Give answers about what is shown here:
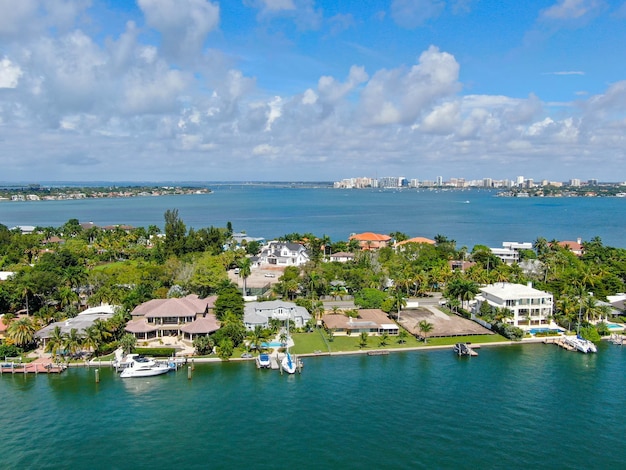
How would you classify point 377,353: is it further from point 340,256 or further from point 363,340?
point 340,256

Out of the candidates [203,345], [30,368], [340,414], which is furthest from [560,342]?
[30,368]

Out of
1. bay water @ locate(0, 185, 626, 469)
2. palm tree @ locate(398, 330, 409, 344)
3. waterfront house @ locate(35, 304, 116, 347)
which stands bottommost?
bay water @ locate(0, 185, 626, 469)

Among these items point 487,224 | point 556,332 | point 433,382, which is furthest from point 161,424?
Answer: point 487,224

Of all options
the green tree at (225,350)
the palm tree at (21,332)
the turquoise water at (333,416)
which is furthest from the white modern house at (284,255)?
the palm tree at (21,332)

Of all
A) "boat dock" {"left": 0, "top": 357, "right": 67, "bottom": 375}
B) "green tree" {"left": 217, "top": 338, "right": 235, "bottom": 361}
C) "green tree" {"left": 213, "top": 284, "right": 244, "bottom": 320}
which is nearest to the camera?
"boat dock" {"left": 0, "top": 357, "right": 67, "bottom": 375}

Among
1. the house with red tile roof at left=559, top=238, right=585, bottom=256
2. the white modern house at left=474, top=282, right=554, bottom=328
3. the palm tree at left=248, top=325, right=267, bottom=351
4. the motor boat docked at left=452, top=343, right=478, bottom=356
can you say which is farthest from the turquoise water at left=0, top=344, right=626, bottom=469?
the house with red tile roof at left=559, top=238, right=585, bottom=256

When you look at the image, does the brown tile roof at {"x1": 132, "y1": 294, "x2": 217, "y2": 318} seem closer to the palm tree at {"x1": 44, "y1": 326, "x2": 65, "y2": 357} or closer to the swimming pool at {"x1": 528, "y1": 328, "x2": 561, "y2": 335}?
the palm tree at {"x1": 44, "y1": 326, "x2": 65, "y2": 357}

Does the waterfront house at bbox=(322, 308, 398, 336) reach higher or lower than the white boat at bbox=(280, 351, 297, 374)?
higher

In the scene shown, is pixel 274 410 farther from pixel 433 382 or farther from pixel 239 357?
pixel 433 382
